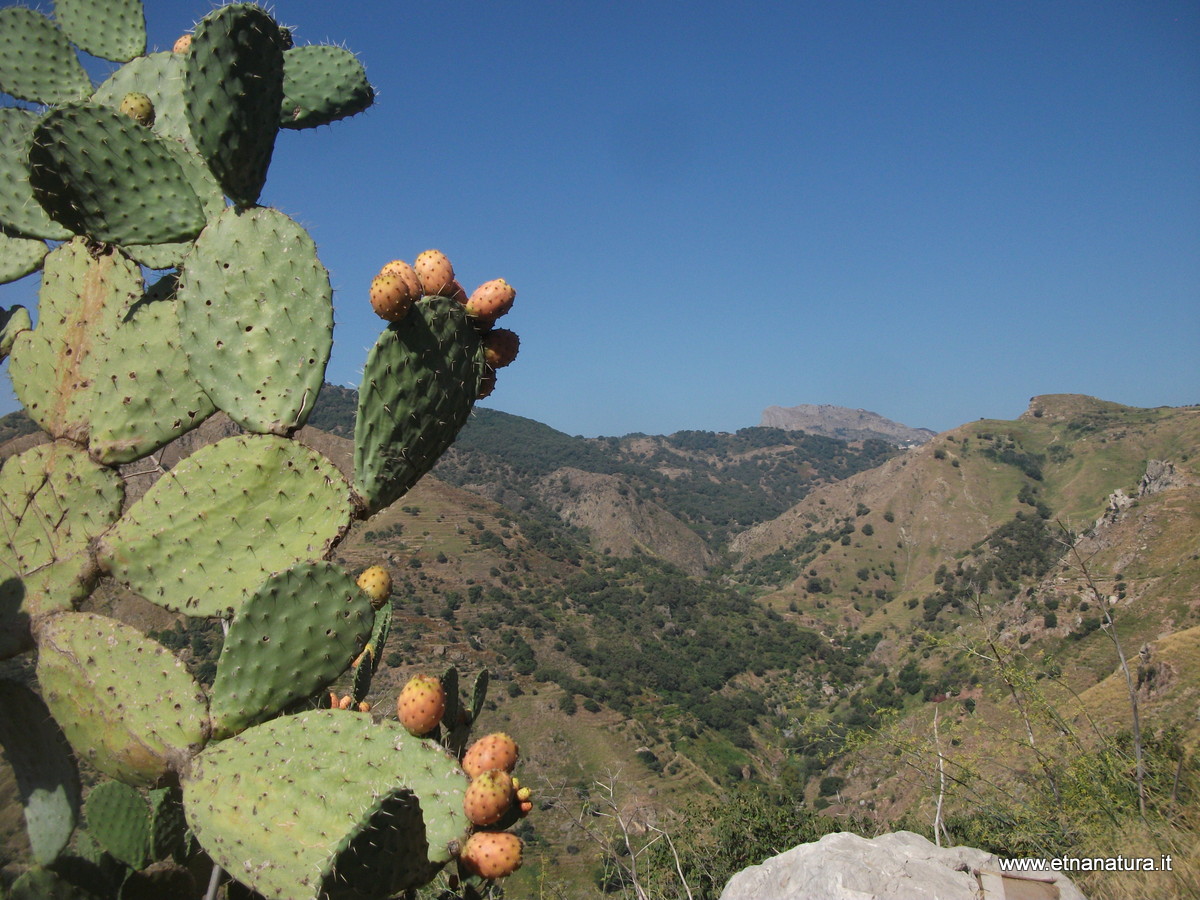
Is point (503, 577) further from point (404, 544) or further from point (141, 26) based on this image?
point (141, 26)

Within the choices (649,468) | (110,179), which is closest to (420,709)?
(110,179)

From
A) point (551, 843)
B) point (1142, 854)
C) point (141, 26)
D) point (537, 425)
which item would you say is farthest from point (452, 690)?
point (537, 425)

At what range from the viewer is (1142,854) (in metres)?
6.00

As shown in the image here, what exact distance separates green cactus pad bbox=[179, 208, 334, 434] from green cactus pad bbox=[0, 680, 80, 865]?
0.95 meters

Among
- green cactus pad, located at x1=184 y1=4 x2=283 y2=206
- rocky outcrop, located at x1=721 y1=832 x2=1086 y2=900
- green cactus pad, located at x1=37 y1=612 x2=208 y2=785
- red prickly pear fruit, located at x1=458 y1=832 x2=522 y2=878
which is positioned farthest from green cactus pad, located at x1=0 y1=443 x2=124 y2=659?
rocky outcrop, located at x1=721 y1=832 x2=1086 y2=900

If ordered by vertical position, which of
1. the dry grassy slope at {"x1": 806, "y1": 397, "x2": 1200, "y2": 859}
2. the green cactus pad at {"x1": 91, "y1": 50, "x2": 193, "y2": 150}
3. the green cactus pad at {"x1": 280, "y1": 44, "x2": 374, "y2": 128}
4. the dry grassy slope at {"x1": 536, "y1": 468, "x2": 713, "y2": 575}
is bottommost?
the dry grassy slope at {"x1": 536, "y1": 468, "x2": 713, "y2": 575}

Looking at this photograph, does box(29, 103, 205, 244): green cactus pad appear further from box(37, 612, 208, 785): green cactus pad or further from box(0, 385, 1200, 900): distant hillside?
box(37, 612, 208, 785): green cactus pad

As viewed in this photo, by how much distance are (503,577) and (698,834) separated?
31.1 metres

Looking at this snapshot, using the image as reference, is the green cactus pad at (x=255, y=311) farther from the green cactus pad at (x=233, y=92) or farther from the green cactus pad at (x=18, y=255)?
the green cactus pad at (x=18, y=255)

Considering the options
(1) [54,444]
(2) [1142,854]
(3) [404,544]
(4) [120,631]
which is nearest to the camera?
(4) [120,631]

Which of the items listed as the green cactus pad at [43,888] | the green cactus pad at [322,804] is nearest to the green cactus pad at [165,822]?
the green cactus pad at [43,888]

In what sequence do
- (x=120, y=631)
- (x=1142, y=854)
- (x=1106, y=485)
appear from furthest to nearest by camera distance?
(x=1106, y=485), (x=1142, y=854), (x=120, y=631)

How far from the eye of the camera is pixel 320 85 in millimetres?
2895

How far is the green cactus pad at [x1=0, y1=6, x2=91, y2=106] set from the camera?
2.77m
